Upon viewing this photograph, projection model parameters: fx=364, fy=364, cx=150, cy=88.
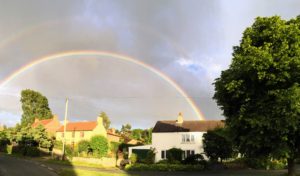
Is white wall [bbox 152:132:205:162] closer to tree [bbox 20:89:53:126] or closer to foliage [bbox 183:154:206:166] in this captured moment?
foliage [bbox 183:154:206:166]

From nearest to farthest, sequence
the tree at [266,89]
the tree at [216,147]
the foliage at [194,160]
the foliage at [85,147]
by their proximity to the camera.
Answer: the tree at [266,89] → the tree at [216,147] → the foliage at [194,160] → the foliage at [85,147]

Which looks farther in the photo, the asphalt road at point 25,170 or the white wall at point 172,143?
the white wall at point 172,143

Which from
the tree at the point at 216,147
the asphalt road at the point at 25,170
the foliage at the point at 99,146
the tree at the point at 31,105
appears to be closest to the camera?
the asphalt road at the point at 25,170

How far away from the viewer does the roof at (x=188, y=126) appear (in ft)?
218

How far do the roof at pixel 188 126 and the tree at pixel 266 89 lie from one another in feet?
137

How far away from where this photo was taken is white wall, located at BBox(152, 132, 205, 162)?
213ft

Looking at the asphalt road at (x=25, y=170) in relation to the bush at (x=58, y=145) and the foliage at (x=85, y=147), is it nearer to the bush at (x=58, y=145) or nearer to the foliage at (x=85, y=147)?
the foliage at (x=85, y=147)

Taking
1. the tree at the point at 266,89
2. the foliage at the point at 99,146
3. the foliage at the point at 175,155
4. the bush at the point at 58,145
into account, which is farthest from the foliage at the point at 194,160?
the tree at the point at 266,89

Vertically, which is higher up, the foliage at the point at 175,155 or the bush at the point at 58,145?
the bush at the point at 58,145

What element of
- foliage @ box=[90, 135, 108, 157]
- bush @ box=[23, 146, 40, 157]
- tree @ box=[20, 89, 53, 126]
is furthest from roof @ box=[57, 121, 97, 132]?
tree @ box=[20, 89, 53, 126]

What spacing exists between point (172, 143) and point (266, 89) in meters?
44.9

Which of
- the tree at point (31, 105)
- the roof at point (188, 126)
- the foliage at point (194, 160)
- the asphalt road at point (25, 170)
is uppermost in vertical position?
the tree at point (31, 105)

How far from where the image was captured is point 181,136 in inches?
2594

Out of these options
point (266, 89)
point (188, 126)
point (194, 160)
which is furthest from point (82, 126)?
point (266, 89)
